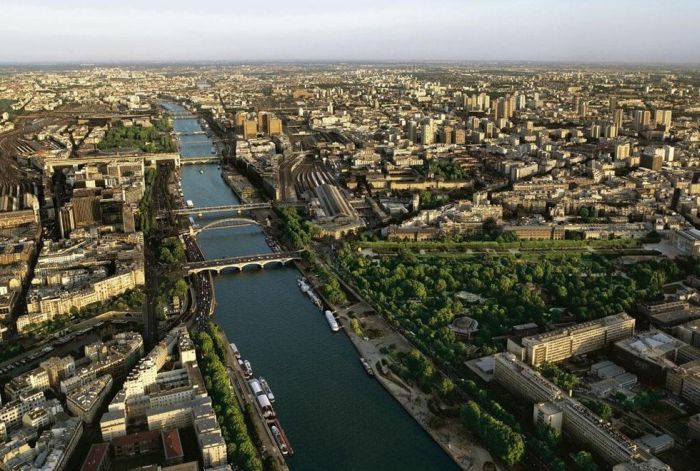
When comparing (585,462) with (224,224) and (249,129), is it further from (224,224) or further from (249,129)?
(249,129)

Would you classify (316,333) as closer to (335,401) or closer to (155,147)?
(335,401)

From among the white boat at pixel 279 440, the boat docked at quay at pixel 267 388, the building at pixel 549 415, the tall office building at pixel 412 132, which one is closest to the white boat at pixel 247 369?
the boat docked at quay at pixel 267 388

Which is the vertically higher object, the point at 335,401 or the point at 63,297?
the point at 63,297

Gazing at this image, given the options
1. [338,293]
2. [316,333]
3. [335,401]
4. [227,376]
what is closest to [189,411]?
[227,376]

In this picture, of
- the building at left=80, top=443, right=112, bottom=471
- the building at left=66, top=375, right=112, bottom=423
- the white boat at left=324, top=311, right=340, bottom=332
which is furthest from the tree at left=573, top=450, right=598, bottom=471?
the building at left=66, top=375, right=112, bottom=423

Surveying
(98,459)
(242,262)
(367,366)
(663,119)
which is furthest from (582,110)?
(98,459)

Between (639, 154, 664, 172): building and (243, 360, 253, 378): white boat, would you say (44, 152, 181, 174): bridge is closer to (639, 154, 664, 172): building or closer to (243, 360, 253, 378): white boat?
(243, 360, 253, 378): white boat
